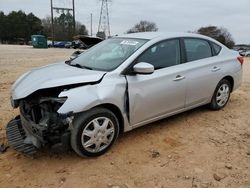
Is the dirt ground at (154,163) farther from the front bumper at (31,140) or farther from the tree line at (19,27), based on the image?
the tree line at (19,27)

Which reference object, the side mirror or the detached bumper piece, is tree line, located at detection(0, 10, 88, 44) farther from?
the side mirror

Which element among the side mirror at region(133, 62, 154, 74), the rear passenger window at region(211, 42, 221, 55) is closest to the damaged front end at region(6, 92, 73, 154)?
the side mirror at region(133, 62, 154, 74)

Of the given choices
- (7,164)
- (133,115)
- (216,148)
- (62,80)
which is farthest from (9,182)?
(216,148)

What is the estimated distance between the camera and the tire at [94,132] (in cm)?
332

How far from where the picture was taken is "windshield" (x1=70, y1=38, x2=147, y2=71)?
3.94 meters

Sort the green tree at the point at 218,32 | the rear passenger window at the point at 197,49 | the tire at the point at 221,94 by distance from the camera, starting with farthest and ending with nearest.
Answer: the green tree at the point at 218,32, the tire at the point at 221,94, the rear passenger window at the point at 197,49

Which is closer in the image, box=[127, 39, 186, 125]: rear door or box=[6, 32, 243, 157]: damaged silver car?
box=[6, 32, 243, 157]: damaged silver car

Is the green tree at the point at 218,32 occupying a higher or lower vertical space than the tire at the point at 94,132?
higher

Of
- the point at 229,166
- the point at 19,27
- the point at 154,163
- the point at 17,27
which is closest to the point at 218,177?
the point at 229,166

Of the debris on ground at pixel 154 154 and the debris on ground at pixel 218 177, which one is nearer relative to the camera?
the debris on ground at pixel 218 177

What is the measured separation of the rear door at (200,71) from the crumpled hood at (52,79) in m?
1.63

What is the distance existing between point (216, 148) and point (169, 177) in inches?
40.7

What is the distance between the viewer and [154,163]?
11.4 ft

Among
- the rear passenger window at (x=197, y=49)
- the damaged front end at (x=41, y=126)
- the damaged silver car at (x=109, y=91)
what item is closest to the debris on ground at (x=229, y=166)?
the damaged silver car at (x=109, y=91)
